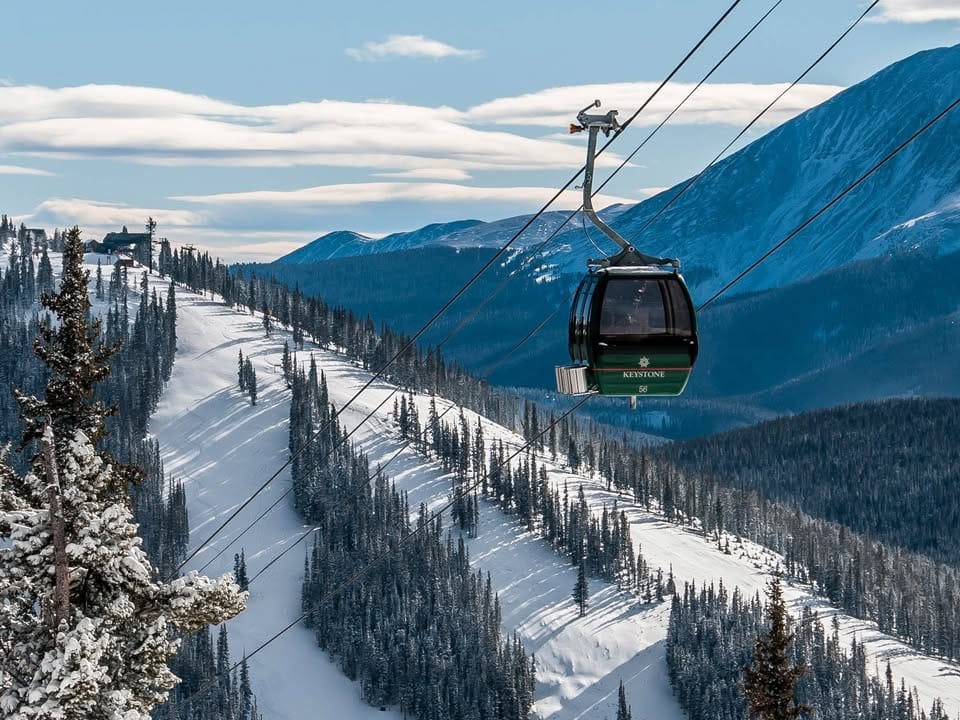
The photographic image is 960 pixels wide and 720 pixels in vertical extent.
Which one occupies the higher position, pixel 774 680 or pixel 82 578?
pixel 82 578

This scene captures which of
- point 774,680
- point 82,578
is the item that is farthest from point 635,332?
point 774,680

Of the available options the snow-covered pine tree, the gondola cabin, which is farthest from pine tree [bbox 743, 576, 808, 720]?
the snow-covered pine tree

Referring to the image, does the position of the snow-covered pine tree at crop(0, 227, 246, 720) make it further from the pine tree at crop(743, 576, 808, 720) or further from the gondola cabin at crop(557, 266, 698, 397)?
the pine tree at crop(743, 576, 808, 720)

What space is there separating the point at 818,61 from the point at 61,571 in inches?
624

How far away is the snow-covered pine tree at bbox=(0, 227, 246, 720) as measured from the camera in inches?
974

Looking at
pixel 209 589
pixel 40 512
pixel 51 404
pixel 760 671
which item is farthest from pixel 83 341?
pixel 760 671

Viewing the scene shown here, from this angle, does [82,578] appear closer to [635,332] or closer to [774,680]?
[635,332]

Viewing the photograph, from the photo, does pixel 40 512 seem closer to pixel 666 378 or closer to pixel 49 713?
pixel 49 713

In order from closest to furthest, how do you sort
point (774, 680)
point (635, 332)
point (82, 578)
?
point (82, 578) → point (635, 332) → point (774, 680)

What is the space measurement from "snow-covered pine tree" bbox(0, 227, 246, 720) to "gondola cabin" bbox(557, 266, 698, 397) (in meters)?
9.08

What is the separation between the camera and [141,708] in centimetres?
2595

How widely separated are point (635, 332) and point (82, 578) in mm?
12143

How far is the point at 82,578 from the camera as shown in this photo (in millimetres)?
25953

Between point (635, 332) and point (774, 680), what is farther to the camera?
point (774, 680)
